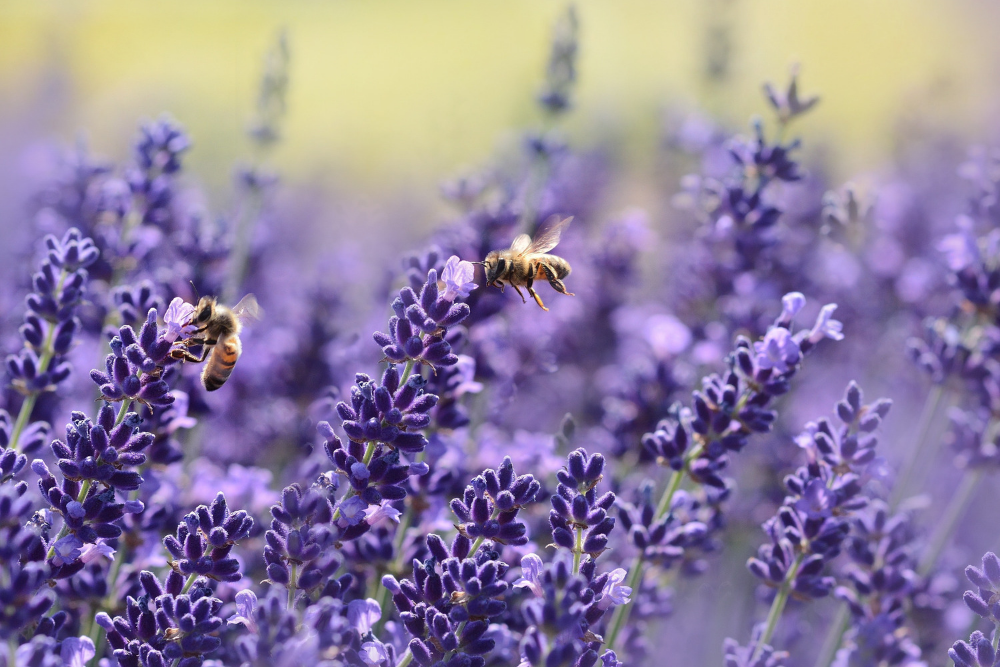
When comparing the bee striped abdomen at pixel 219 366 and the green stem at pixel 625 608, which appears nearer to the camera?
the green stem at pixel 625 608

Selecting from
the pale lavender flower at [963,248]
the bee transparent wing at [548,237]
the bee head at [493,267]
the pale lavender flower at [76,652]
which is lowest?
the pale lavender flower at [76,652]

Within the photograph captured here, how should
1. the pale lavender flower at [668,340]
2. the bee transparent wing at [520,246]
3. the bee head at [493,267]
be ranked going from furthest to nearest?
the pale lavender flower at [668,340], the bee transparent wing at [520,246], the bee head at [493,267]

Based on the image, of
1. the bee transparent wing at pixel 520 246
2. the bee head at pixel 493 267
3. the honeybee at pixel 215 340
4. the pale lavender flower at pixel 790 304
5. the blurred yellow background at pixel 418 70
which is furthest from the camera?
the blurred yellow background at pixel 418 70

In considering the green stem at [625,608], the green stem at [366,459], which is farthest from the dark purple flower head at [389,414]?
the green stem at [625,608]

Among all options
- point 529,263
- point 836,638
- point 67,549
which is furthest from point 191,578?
point 836,638

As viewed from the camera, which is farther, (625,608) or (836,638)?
(836,638)

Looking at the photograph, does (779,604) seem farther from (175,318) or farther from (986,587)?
(175,318)

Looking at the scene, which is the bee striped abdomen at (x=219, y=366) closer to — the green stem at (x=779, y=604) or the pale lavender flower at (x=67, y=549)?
the pale lavender flower at (x=67, y=549)

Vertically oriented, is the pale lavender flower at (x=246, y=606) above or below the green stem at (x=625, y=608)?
below

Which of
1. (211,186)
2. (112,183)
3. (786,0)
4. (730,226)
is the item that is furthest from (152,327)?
(786,0)
